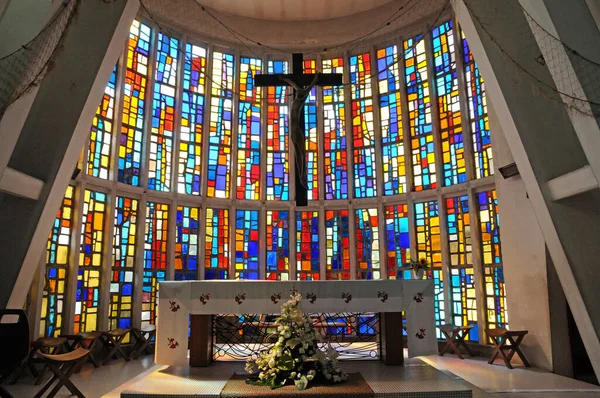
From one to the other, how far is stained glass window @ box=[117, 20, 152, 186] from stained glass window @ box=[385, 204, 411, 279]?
5545 mm

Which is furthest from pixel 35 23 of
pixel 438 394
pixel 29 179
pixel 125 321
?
pixel 125 321

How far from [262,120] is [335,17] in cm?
311

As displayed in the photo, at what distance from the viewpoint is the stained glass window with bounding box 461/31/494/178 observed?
926 cm

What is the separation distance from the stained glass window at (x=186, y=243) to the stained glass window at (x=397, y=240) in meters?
4.26

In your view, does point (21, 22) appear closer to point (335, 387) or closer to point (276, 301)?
point (276, 301)

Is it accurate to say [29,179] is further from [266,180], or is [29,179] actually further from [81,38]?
[266,180]

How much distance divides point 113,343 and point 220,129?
532 centimetres

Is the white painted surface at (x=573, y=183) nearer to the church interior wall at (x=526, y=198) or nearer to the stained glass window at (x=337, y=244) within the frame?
the church interior wall at (x=526, y=198)

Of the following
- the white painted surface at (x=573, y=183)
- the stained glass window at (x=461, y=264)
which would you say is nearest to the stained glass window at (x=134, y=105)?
the stained glass window at (x=461, y=264)

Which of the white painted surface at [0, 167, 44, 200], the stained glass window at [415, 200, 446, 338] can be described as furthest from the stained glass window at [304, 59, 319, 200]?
the white painted surface at [0, 167, 44, 200]

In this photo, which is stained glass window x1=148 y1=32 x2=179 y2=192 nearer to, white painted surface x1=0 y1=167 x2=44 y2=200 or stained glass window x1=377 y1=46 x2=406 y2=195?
stained glass window x1=377 y1=46 x2=406 y2=195

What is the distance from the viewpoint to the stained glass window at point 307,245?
1094 cm

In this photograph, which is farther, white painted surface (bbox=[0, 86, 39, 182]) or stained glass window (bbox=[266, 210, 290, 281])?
stained glass window (bbox=[266, 210, 290, 281])

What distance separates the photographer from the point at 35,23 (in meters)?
4.34
